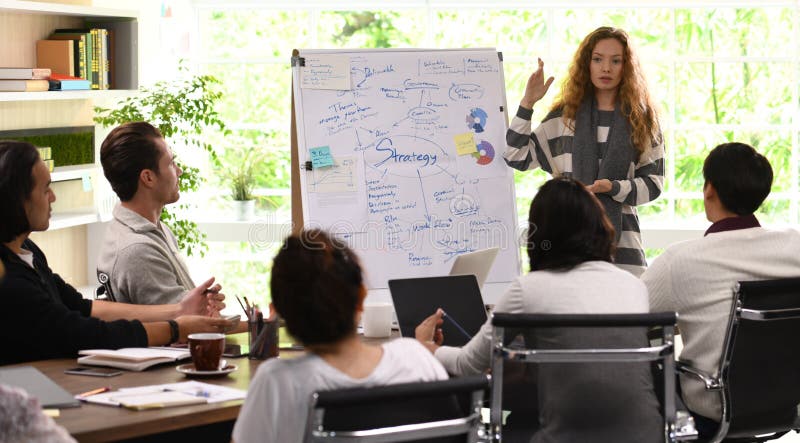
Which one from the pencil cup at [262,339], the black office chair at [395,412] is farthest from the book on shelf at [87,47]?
the black office chair at [395,412]

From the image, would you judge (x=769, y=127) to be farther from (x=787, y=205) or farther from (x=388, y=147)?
(x=388, y=147)

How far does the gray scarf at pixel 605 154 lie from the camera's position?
12.6 feet

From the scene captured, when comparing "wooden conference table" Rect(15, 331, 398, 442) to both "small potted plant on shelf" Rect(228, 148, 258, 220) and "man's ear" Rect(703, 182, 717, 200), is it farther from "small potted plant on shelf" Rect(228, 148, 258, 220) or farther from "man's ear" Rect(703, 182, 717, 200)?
"small potted plant on shelf" Rect(228, 148, 258, 220)

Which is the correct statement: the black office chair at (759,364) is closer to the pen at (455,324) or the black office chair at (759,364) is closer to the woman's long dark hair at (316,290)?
the pen at (455,324)

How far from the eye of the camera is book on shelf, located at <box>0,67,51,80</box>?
4412 mm

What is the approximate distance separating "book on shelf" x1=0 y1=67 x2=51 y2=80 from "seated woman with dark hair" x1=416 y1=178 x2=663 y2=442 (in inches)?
113

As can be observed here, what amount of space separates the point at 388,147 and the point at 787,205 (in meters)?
3.06

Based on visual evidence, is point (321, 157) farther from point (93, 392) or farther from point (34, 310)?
point (93, 392)

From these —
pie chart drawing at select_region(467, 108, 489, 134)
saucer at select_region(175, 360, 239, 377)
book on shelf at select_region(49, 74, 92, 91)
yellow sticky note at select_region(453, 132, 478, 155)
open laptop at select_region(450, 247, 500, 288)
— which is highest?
book on shelf at select_region(49, 74, 92, 91)

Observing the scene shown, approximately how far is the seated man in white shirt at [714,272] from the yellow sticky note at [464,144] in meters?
1.49

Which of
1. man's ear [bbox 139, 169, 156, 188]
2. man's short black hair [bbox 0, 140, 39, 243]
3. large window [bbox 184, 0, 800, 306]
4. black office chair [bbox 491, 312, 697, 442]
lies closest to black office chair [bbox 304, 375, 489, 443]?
black office chair [bbox 491, 312, 697, 442]

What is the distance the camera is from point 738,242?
8.43ft

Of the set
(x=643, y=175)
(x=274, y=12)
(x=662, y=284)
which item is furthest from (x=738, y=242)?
(x=274, y=12)

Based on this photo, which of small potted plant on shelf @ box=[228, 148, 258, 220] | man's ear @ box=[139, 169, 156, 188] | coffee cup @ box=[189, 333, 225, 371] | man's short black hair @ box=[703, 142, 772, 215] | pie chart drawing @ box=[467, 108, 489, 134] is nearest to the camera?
coffee cup @ box=[189, 333, 225, 371]
